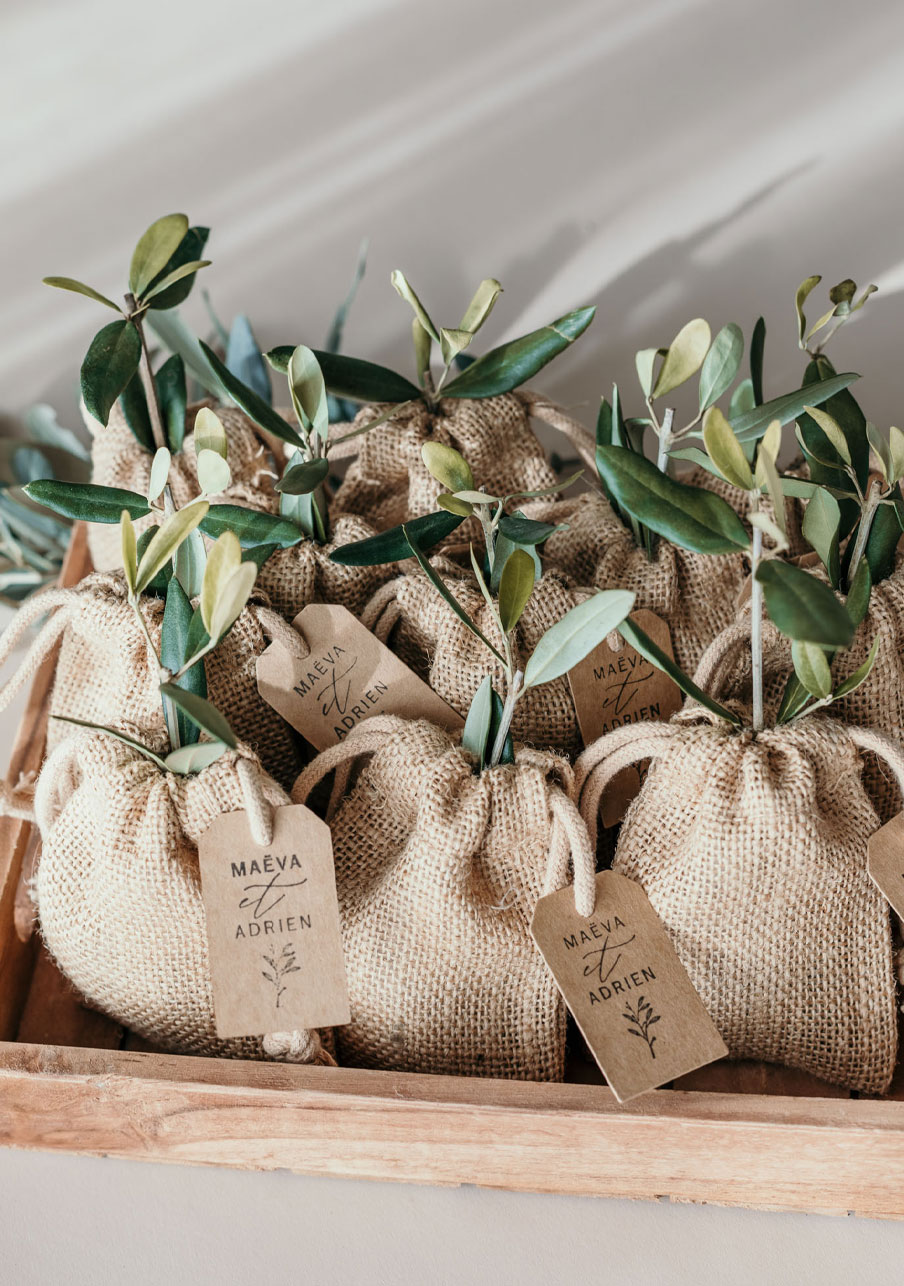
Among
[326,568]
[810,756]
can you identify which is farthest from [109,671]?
[810,756]

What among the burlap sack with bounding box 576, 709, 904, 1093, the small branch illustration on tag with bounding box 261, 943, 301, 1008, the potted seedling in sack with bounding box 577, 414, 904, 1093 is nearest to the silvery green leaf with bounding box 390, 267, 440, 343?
the potted seedling in sack with bounding box 577, 414, 904, 1093

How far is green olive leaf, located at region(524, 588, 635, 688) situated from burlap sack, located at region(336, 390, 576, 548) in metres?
0.26

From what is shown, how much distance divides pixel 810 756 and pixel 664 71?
2.88ft

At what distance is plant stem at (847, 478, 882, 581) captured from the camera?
0.72 metres

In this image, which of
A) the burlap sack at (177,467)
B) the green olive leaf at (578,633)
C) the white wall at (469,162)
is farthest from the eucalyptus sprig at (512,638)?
the white wall at (469,162)

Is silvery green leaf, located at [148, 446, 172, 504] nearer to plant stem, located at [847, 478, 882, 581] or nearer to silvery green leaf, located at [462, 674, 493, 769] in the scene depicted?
silvery green leaf, located at [462, 674, 493, 769]

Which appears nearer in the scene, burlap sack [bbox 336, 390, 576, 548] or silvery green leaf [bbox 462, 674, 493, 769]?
silvery green leaf [bbox 462, 674, 493, 769]

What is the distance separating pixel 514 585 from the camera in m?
0.66

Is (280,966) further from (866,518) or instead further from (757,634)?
(866,518)

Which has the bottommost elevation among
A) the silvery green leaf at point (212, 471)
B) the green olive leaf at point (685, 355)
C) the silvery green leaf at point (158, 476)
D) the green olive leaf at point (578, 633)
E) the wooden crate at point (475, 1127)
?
the wooden crate at point (475, 1127)

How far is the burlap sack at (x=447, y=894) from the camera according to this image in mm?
679

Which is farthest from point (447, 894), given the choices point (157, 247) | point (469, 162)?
A: point (469, 162)

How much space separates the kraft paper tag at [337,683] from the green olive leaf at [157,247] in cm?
26

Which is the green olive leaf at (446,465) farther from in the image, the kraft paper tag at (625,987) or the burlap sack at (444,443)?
the kraft paper tag at (625,987)
